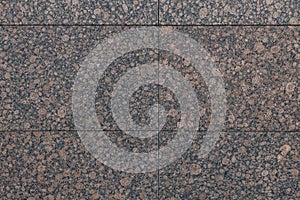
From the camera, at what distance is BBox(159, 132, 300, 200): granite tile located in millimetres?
2545

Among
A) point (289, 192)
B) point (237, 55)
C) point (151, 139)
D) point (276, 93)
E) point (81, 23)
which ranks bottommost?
point (289, 192)

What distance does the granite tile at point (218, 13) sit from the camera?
2510 millimetres

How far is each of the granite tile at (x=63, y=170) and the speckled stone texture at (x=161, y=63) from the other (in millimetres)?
87

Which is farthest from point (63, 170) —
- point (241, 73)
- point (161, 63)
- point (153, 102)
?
point (241, 73)

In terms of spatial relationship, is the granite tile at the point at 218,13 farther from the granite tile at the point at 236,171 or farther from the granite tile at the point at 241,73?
the granite tile at the point at 236,171

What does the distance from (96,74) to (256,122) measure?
3.64 ft

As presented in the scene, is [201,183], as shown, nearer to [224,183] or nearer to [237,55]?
[224,183]

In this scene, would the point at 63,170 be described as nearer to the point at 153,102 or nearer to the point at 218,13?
the point at 153,102

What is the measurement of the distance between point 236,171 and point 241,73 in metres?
0.66

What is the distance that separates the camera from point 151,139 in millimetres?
2549

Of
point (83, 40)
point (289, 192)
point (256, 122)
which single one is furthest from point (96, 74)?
point (289, 192)

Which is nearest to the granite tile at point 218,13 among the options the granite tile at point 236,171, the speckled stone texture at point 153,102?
the speckled stone texture at point 153,102

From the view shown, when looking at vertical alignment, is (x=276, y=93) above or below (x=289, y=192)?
above

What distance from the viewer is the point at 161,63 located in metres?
2.53
